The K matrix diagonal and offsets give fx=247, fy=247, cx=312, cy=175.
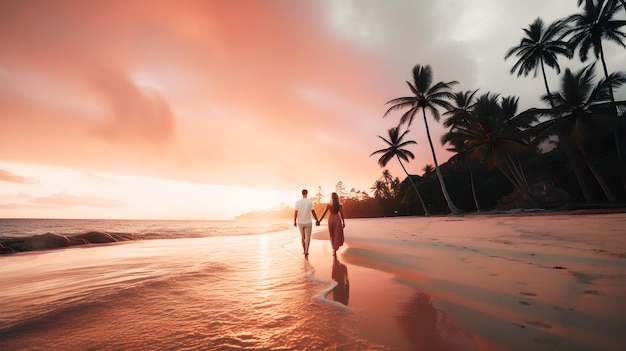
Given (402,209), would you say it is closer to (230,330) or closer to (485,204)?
(485,204)

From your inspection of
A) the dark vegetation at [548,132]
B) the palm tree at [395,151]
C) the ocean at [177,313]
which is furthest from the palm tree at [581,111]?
the ocean at [177,313]

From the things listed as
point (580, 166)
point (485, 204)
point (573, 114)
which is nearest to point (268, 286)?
point (573, 114)

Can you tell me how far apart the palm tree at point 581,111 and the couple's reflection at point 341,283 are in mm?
26782

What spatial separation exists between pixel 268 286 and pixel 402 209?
1932 inches

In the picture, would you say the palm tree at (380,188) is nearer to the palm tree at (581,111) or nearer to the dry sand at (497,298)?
the palm tree at (581,111)

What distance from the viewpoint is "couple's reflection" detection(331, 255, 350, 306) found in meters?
3.26

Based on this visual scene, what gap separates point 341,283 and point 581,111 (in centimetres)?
2968

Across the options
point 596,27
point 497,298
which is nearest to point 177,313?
point 497,298

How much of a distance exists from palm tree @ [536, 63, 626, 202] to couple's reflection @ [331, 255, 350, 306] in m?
26.8

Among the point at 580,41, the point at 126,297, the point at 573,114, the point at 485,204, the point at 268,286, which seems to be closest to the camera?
the point at 126,297

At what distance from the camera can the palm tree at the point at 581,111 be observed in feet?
67.5

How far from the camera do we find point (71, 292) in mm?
3691

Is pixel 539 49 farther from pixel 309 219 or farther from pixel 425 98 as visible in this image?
pixel 309 219

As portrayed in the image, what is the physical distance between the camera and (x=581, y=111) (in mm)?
21469
